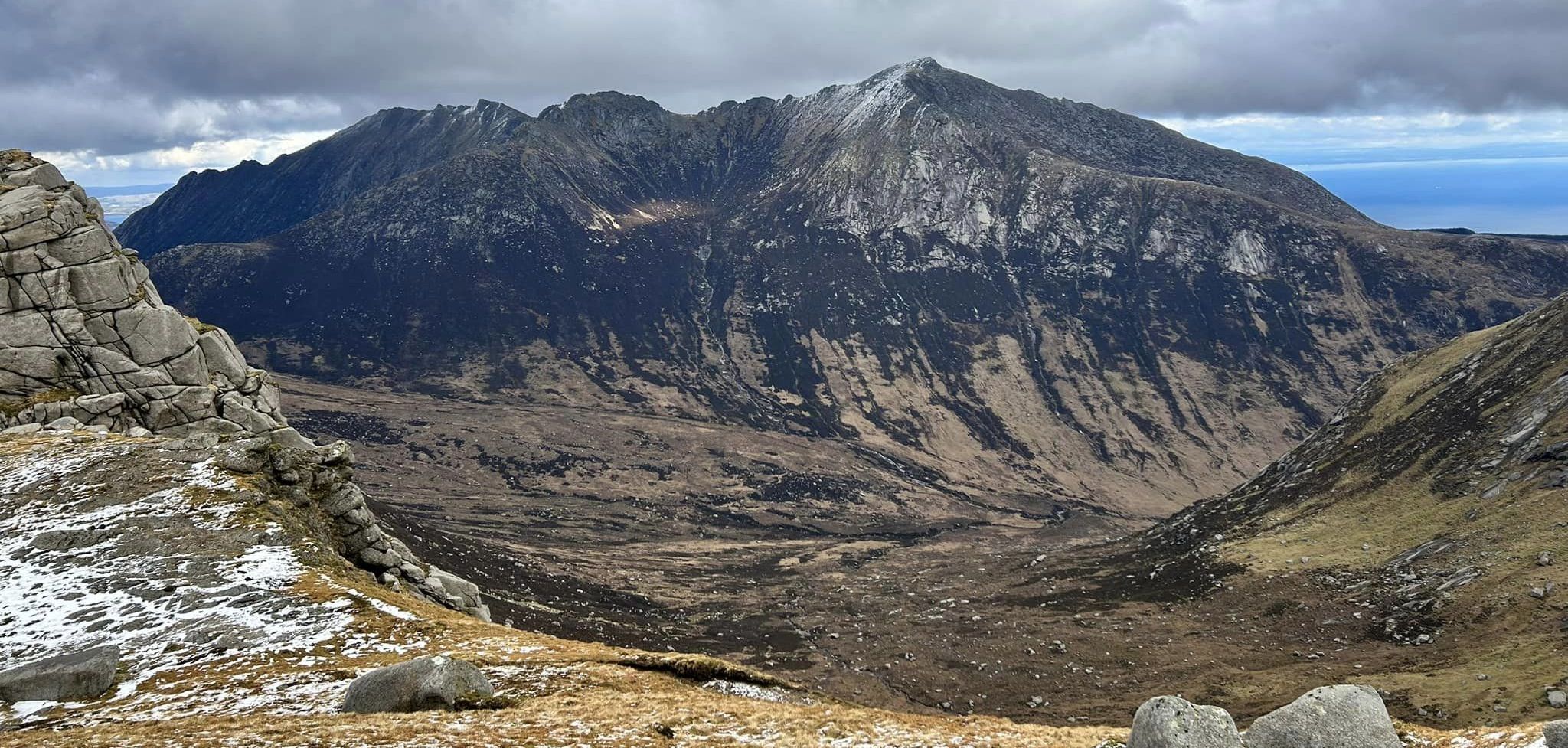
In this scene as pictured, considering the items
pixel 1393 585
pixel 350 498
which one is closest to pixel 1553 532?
pixel 1393 585

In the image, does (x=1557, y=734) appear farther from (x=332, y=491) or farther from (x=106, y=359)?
(x=106, y=359)

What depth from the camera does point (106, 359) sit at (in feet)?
202

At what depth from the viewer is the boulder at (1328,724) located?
82.6ft

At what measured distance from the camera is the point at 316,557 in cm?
4566

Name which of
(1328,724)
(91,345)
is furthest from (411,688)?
(91,345)

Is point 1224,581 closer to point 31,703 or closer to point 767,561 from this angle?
point 767,561

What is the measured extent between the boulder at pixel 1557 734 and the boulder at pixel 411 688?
31.8m

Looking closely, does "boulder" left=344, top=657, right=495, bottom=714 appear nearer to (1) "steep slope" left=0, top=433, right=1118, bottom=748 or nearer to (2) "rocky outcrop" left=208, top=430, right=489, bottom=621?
(1) "steep slope" left=0, top=433, right=1118, bottom=748

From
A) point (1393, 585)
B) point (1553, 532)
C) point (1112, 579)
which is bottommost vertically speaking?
point (1112, 579)

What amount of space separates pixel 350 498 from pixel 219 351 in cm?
2231

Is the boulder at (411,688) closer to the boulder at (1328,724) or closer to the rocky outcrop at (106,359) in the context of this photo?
the rocky outcrop at (106,359)

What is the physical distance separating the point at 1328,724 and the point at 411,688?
95.4 feet

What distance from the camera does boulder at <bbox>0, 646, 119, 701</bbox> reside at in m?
31.3

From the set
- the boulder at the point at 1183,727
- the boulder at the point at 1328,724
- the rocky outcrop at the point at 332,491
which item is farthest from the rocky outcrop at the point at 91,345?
the boulder at the point at 1328,724
